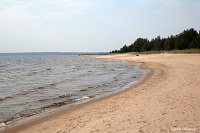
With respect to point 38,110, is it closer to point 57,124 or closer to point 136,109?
point 57,124

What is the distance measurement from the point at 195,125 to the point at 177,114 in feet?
3.69

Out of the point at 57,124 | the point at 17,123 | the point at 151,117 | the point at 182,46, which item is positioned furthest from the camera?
the point at 182,46

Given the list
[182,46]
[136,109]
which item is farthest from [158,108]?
[182,46]

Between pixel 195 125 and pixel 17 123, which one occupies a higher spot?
pixel 195 125

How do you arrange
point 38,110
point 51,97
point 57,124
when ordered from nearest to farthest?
point 57,124 → point 38,110 → point 51,97

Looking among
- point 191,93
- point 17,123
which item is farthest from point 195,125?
point 17,123

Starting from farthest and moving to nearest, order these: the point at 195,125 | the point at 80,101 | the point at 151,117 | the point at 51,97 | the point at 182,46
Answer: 1. the point at 182,46
2. the point at 51,97
3. the point at 80,101
4. the point at 151,117
5. the point at 195,125

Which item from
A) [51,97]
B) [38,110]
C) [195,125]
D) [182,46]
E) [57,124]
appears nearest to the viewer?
[195,125]

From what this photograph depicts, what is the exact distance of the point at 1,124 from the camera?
25.7 feet

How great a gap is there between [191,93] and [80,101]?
629 centimetres

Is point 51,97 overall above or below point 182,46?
below

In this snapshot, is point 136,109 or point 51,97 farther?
point 51,97

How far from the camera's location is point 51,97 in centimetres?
1266

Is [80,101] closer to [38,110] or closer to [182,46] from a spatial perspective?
[38,110]
